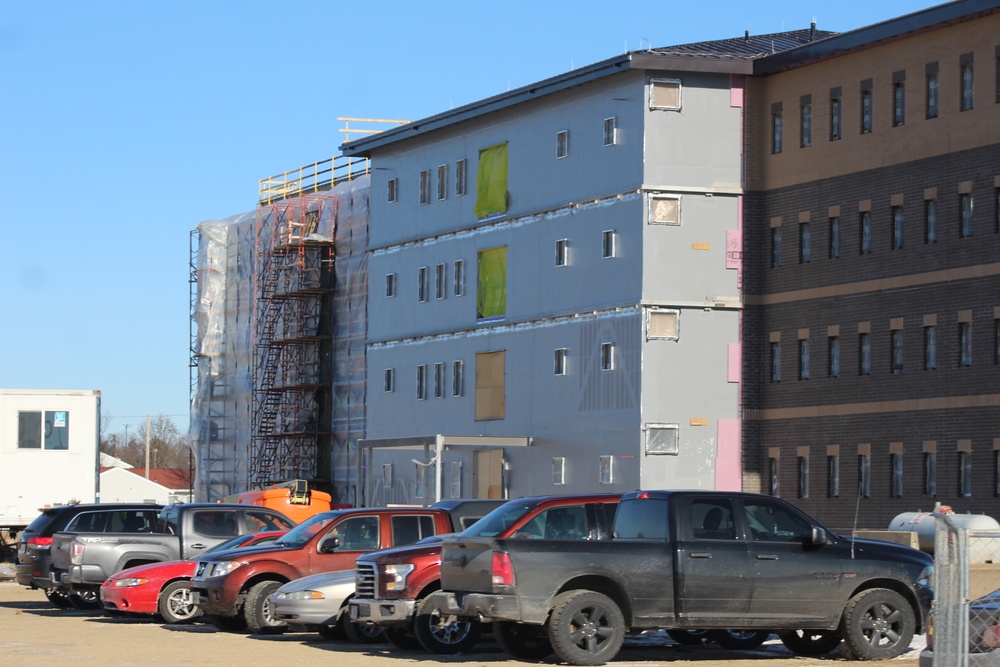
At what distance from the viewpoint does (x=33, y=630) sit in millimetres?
25031

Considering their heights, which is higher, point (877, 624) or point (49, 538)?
point (49, 538)

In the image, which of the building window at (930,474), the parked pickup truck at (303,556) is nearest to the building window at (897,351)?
the building window at (930,474)

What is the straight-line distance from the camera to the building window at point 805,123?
4762 centimetres

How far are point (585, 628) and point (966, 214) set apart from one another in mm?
26916

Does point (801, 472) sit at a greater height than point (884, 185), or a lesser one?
lesser

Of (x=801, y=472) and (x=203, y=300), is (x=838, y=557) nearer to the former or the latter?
(x=801, y=472)

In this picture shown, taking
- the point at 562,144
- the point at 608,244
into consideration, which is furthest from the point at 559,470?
the point at 562,144

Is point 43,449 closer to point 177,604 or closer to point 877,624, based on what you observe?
point 177,604

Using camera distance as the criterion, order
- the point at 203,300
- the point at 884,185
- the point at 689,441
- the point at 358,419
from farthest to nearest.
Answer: the point at 203,300 → the point at 358,419 → the point at 689,441 → the point at 884,185

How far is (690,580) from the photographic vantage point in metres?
19.0

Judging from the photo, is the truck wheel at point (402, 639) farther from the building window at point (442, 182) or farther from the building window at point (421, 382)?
the building window at point (442, 182)

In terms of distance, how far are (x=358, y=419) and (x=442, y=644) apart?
45.8 m

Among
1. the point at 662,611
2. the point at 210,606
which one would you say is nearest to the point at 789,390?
the point at 210,606

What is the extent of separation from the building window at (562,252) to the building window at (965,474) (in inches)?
564
